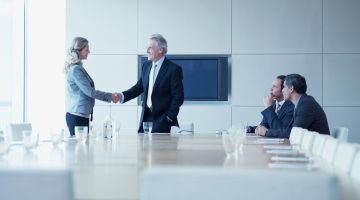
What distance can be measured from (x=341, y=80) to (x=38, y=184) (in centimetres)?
656

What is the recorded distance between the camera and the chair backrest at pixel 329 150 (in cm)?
258

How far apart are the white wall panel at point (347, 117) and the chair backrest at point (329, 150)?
496 cm

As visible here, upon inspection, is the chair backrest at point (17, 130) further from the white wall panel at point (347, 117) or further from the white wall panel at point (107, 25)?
the white wall panel at point (347, 117)

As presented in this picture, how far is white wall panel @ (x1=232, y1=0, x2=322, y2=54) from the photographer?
302 inches

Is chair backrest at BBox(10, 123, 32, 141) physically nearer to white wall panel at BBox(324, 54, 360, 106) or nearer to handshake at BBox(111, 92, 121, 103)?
handshake at BBox(111, 92, 121, 103)

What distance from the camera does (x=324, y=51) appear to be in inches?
302

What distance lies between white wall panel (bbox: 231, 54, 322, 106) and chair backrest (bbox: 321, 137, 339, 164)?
15.8 ft

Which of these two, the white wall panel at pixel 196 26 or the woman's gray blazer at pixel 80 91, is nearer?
the woman's gray blazer at pixel 80 91

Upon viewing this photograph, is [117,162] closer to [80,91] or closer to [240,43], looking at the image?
[80,91]

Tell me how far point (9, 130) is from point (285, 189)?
3546 mm

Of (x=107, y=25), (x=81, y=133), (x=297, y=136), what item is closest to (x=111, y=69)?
(x=107, y=25)

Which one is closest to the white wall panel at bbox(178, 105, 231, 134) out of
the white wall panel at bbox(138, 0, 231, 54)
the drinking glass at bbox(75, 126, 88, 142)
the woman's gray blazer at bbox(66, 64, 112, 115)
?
the white wall panel at bbox(138, 0, 231, 54)

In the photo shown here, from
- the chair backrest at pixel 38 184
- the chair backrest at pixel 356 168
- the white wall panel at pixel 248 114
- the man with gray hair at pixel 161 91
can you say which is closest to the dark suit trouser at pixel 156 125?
the man with gray hair at pixel 161 91

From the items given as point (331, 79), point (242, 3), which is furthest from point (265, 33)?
point (331, 79)
